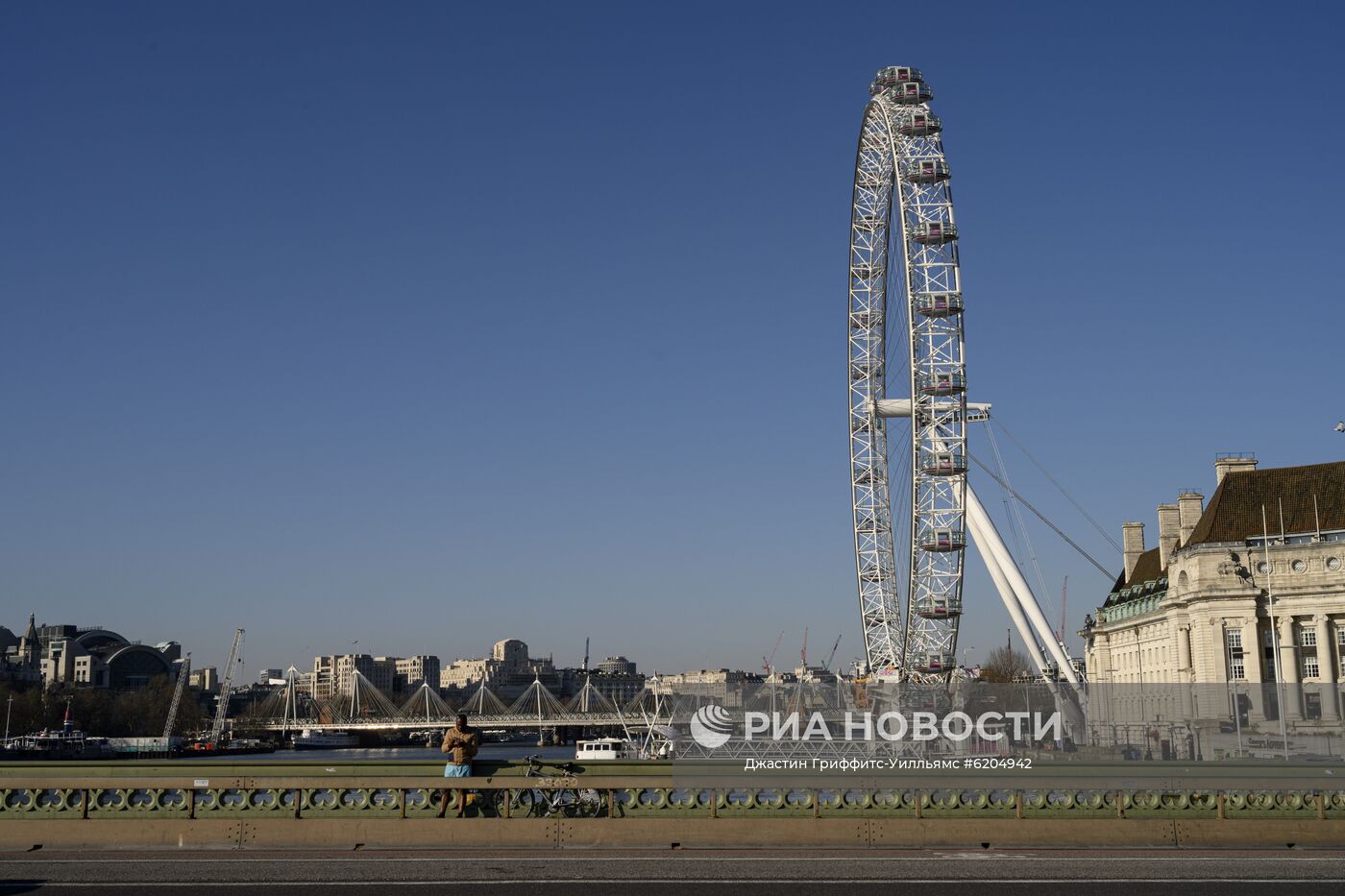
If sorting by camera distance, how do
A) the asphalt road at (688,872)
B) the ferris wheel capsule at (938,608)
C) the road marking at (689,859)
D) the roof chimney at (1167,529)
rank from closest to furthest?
the asphalt road at (688,872), the road marking at (689,859), the ferris wheel capsule at (938,608), the roof chimney at (1167,529)

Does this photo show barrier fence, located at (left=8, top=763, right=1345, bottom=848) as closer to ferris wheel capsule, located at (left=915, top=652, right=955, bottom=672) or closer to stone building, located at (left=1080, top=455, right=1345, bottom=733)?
ferris wheel capsule, located at (left=915, top=652, right=955, bottom=672)

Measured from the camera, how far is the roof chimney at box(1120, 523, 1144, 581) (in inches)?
5148

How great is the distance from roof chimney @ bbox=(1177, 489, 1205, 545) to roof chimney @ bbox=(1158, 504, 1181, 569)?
88.8 inches

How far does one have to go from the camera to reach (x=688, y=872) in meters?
22.7

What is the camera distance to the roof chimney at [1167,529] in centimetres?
11181

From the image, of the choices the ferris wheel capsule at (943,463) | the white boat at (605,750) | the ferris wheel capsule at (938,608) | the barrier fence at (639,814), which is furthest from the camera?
the white boat at (605,750)

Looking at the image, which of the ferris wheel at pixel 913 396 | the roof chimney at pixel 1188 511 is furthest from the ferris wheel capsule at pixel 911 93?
the roof chimney at pixel 1188 511

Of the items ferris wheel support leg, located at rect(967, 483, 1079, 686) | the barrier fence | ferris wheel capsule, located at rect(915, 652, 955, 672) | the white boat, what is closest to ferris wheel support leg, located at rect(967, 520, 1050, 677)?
ferris wheel support leg, located at rect(967, 483, 1079, 686)

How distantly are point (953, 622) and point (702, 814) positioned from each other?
5560 centimetres

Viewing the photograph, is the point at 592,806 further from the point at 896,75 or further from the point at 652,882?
the point at 896,75

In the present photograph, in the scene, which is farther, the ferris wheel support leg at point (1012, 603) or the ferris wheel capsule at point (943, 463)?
the ferris wheel support leg at point (1012, 603)

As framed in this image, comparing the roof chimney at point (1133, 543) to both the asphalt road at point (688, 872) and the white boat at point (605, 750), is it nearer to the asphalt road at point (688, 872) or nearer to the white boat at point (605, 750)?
the white boat at point (605, 750)

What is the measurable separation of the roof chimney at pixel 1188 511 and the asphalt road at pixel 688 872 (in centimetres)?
8864

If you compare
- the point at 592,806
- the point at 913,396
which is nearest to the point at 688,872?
the point at 592,806
